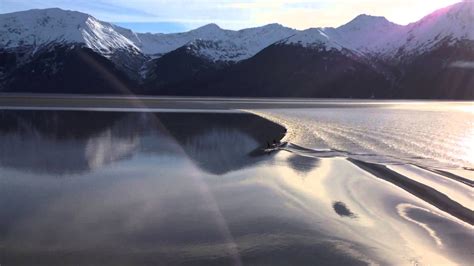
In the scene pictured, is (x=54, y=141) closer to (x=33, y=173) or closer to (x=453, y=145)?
(x=33, y=173)

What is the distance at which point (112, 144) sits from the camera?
33438mm

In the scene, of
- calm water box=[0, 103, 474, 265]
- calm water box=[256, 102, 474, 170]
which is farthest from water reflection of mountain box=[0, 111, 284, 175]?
calm water box=[256, 102, 474, 170]

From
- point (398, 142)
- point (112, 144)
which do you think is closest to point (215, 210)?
point (112, 144)

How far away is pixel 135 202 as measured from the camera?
1728 cm

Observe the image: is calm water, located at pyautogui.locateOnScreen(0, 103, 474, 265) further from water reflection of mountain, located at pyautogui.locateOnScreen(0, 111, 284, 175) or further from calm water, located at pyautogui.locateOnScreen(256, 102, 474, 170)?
calm water, located at pyautogui.locateOnScreen(256, 102, 474, 170)

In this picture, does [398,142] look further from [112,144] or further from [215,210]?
[215,210]

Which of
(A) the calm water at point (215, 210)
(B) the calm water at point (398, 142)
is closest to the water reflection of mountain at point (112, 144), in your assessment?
(A) the calm water at point (215, 210)

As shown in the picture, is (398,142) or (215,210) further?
(398,142)

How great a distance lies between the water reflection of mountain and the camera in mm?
25531

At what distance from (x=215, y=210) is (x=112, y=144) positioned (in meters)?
18.6

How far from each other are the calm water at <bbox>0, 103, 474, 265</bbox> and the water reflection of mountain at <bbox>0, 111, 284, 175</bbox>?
0.19 m

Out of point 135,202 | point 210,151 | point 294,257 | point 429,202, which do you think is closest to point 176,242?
point 294,257

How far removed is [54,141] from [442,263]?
28.8 metres

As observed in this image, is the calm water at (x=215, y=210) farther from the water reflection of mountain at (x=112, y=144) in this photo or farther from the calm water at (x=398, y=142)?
the calm water at (x=398, y=142)
